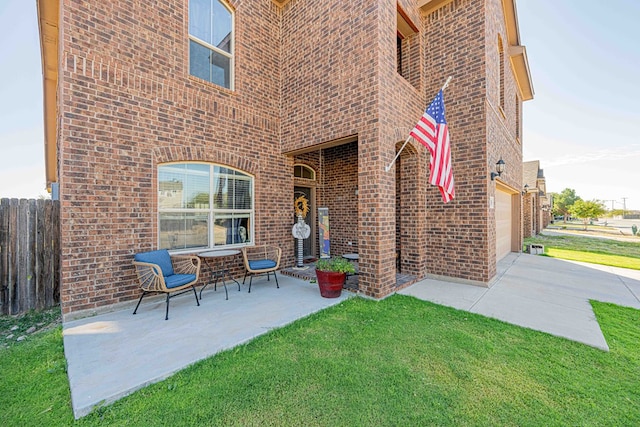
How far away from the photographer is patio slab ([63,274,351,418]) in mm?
2393

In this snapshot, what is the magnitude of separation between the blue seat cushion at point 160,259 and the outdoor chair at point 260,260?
1350 millimetres

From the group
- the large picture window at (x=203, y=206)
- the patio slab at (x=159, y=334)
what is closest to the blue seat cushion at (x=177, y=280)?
the patio slab at (x=159, y=334)

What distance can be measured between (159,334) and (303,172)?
597cm

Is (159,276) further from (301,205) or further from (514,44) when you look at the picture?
(514,44)

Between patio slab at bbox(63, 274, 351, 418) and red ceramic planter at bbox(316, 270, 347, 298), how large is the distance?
15 cm

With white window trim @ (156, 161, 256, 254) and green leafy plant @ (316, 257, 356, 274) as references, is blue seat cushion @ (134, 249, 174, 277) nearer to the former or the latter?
white window trim @ (156, 161, 256, 254)

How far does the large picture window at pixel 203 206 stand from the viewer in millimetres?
4871

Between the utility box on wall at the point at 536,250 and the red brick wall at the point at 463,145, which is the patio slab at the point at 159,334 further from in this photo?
the utility box on wall at the point at 536,250

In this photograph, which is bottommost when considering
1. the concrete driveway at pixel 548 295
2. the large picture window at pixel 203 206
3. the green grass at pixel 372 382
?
the concrete driveway at pixel 548 295

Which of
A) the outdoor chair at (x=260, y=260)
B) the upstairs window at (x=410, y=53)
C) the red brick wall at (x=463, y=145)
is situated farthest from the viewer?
the upstairs window at (x=410, y=53)

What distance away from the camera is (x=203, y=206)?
5.31 metres

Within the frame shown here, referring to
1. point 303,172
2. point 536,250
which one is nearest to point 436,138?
point 303,172

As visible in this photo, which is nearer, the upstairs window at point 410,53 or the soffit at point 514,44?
the soffit at point 514,44

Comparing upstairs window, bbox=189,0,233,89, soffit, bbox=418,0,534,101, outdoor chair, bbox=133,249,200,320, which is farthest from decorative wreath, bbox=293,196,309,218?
soffit, bbox=418,0,534,101
